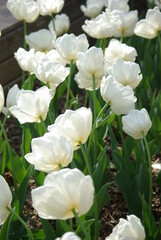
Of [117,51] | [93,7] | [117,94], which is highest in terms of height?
[117,94]

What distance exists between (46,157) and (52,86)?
0.60 meters

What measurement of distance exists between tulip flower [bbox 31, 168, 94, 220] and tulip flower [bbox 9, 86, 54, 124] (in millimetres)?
476

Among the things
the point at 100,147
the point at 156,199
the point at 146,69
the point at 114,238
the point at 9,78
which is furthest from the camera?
the point at 9,78

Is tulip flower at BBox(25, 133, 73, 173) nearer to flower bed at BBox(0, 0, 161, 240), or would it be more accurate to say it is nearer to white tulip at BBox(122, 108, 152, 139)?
flower bed at BBox(0, 0, 161, 240)

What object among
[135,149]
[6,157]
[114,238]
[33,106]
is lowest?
[135,149]

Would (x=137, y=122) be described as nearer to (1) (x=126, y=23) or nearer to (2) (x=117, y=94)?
(2) (x=117, y=94)

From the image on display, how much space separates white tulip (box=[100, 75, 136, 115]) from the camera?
5.61 ft

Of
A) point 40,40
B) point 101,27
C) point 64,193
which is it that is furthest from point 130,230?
point 40,40

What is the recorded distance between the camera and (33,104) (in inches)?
66.2

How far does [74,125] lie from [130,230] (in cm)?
32

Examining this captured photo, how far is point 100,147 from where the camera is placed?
2.12m

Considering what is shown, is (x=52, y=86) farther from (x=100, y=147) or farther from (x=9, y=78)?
(x=9, y=78)

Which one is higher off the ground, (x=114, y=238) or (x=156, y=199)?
(x=114, y=238)

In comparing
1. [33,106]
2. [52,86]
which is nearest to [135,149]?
[52,86]
